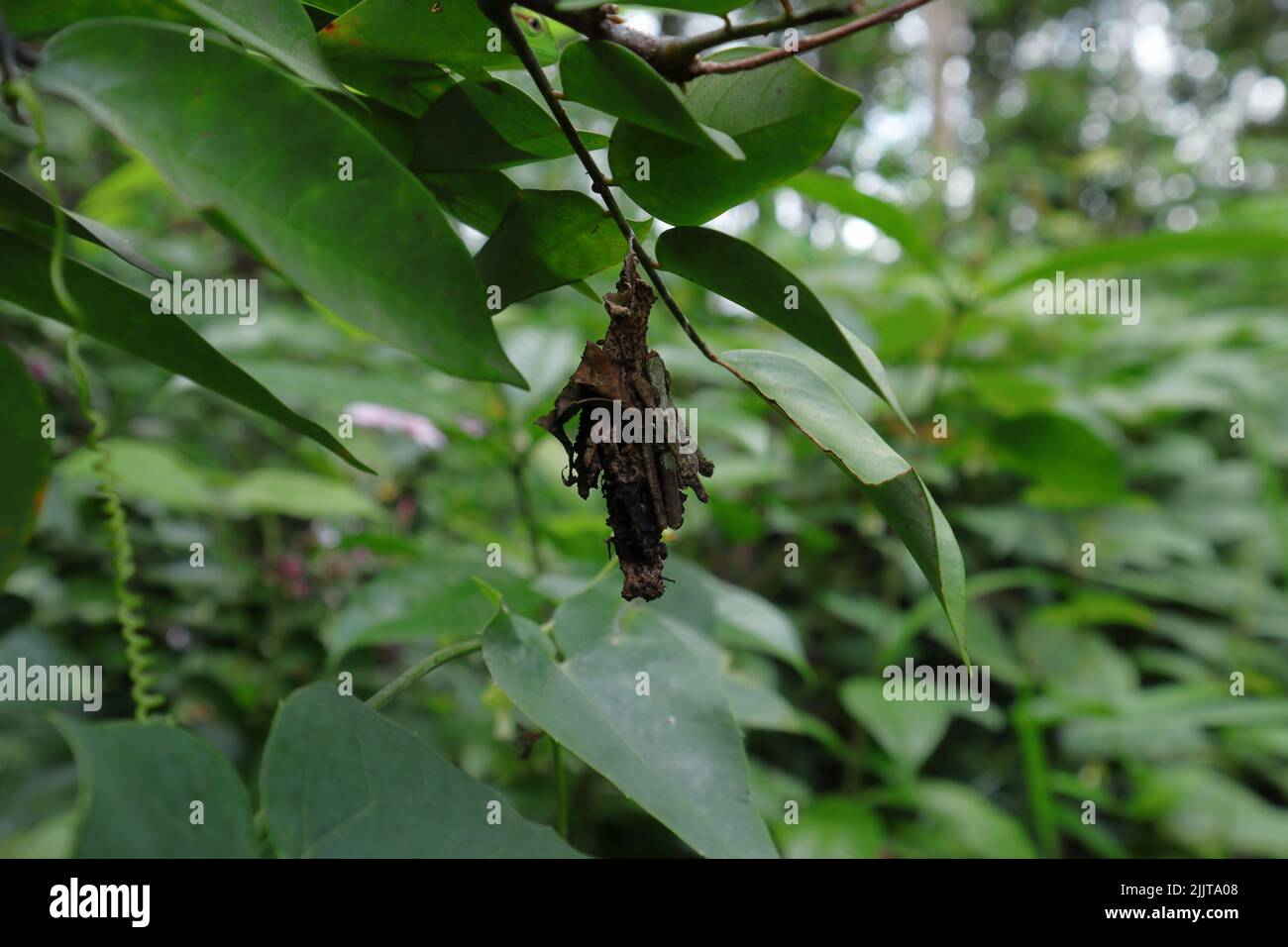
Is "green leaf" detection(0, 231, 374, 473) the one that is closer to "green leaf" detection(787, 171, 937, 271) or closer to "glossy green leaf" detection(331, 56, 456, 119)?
"glossy green leaf" detection(331, 56, 456, 119)

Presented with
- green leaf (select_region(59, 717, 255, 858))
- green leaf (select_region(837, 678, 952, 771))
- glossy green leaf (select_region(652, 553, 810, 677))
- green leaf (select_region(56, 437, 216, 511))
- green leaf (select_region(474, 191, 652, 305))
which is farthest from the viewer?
green leaf (select_region(837, 678, 952, 771))

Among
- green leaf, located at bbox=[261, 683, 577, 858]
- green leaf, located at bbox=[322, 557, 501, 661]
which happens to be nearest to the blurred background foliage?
green leaf, located at bbox=[322, 557, 501, 661]

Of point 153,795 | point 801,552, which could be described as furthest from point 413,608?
point 801,552

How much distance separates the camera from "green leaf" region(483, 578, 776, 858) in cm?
29

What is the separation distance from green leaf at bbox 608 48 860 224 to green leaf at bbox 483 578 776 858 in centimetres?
15

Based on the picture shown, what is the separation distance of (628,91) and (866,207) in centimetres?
71

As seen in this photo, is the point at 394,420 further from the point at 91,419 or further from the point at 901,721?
the point at 91,419

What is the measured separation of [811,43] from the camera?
237 millimetres

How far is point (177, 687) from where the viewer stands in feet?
2.77

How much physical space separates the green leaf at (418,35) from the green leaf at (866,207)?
472 mm

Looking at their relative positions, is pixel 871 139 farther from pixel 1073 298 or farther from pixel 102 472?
pixel 102 472
